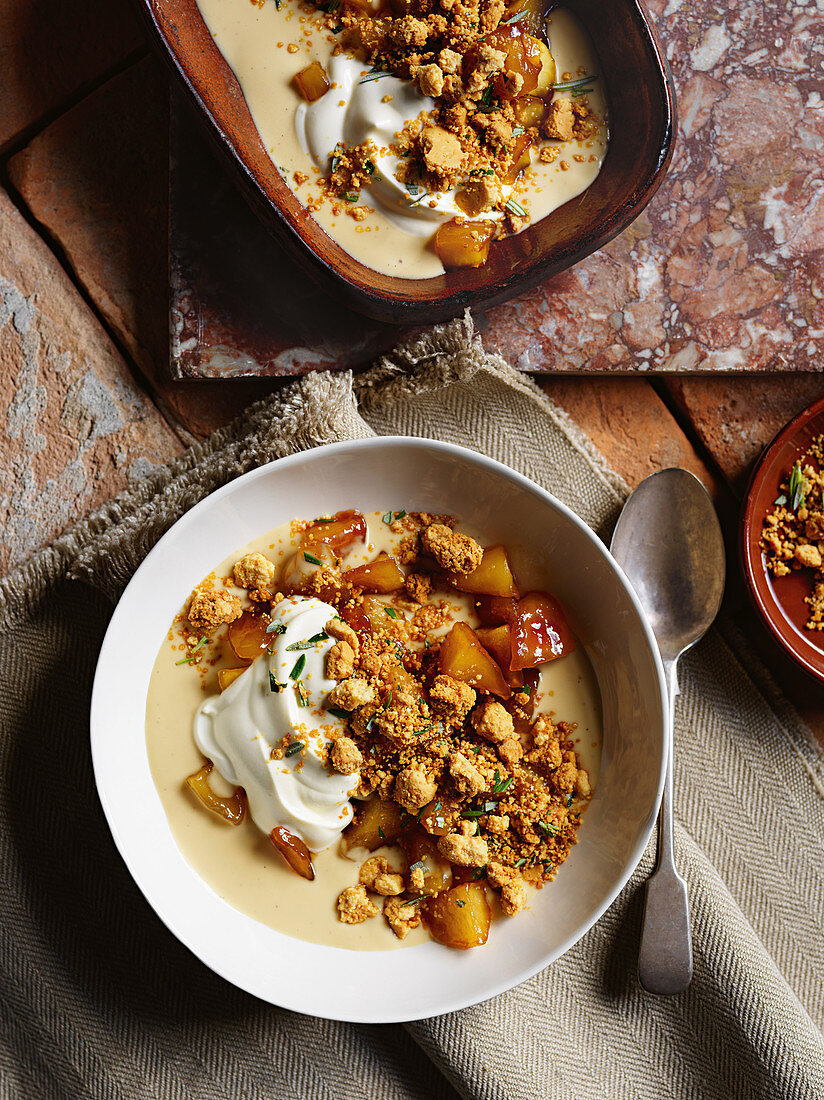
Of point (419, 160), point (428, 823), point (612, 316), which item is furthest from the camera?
point (612, 316)

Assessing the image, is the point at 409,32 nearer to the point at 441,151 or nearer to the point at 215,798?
the point at 441,151

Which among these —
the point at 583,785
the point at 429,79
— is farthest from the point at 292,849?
the point at 429,79

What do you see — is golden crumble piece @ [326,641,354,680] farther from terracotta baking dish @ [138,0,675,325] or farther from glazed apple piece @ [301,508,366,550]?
terracotta baking dish @ [138,0,675,325]

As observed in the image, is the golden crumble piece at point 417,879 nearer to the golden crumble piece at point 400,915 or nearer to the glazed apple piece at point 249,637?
the golden crumble piece at point 400,915

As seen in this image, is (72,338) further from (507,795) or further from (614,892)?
(614,892)

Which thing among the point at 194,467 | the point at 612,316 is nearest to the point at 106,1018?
the point at 194,467

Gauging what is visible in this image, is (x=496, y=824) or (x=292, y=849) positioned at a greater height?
(x=292, y=849)

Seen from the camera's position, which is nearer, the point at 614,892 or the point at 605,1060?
the point at 614,892
